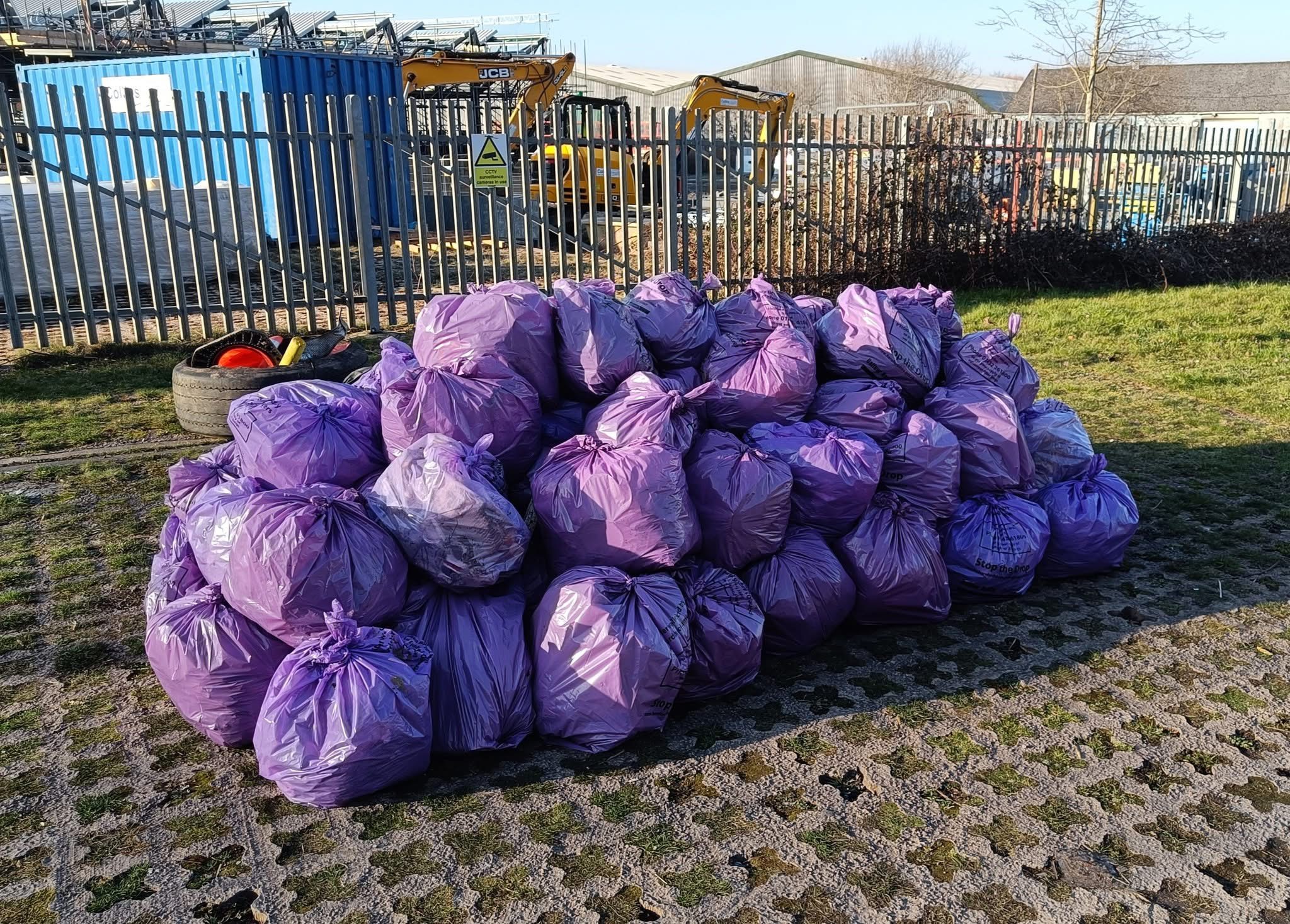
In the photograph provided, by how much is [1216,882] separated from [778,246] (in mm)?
9736

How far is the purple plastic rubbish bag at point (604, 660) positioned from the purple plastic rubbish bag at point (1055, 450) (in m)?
2.21

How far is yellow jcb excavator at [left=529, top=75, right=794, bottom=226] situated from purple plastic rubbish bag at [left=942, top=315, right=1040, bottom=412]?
5.60 m

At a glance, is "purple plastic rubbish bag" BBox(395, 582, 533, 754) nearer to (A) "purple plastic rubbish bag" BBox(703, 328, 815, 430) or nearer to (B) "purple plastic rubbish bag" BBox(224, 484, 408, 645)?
(B) "purple plastic rubbish bag" BBox(224, 484, 408, 645)

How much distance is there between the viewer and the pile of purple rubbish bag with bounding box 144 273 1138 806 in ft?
9.50

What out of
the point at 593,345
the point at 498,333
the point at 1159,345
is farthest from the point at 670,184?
the point at 498,333

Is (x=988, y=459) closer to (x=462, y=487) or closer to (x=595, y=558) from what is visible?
(x=595, y=558)

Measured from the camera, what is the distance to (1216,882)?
8.09ft

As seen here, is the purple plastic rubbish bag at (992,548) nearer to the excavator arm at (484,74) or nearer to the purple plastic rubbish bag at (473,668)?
the purple plastic rubbish bag at (473,668)

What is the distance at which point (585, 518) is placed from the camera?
127 inches

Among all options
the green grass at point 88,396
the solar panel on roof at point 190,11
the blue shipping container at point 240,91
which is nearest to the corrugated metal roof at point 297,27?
the solar panel on roof at point 190,11

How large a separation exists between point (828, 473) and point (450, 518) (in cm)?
146

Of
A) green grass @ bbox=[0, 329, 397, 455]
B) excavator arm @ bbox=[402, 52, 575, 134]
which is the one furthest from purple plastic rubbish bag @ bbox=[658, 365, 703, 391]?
→ excavator arm @ bbox=[402, 52, 575, 134]

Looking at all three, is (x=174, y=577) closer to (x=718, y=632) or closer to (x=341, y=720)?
(x=341, y=720)

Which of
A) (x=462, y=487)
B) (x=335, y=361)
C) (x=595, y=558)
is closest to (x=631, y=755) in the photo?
(x=595, y=558)
